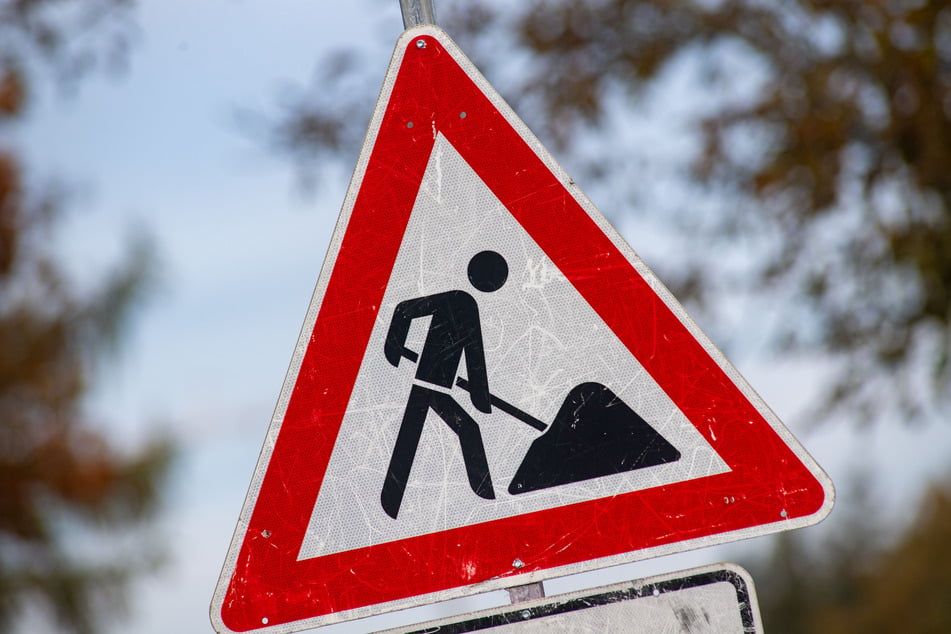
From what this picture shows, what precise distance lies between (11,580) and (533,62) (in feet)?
52.7

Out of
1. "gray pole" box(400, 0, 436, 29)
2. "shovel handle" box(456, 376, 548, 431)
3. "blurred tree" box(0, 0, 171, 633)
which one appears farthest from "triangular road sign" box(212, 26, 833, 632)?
"blurred tree" box(0, 0, 171, 633)

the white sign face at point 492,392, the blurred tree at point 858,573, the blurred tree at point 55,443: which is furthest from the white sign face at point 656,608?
the blurred tree at point 858,573

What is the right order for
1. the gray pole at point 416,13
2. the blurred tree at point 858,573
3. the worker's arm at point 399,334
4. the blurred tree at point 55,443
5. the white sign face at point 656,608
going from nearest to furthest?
the white sign face at point 656,608 → the worker's arm at point 399,334 → the gray pole at point 416,13 → the blurred tree at point 55,443 → the blurred tree at point 858,573

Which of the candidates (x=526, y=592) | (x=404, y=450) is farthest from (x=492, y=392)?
(x=526, y=592)

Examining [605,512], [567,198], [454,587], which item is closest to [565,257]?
[567,198]

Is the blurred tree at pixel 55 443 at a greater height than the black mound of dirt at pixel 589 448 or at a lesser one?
greater

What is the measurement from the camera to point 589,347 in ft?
5.37

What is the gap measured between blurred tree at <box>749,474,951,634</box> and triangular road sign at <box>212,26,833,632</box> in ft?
115

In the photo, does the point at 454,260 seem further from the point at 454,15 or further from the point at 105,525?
the point at 105,525

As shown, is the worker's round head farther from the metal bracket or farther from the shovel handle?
the metal bracket

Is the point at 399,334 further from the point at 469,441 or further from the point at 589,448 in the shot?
the point at 589,448

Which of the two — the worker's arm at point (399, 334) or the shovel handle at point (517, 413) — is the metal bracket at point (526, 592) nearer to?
the shovel handle at point (517, 413)

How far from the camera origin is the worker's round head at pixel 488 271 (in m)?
1.67

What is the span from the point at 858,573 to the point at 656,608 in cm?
4224
